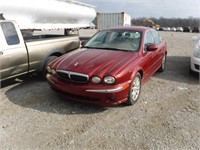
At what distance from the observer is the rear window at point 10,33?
16.0ft

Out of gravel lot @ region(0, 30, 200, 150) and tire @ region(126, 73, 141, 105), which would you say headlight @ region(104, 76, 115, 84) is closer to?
tire @ region(126, 73, 141, 105)

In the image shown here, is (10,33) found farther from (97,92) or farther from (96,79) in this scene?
(97,92)

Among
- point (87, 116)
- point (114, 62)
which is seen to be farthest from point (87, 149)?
point (114, 62)

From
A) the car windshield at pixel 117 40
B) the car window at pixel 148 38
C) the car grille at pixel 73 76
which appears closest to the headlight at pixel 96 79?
the car grille at pixel 73 76

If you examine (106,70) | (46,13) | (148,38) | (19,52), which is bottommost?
(106,70)

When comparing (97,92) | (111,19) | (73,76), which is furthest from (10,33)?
(111,19)

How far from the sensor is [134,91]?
14.8 ft

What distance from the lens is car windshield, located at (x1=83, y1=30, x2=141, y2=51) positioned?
5.04 m

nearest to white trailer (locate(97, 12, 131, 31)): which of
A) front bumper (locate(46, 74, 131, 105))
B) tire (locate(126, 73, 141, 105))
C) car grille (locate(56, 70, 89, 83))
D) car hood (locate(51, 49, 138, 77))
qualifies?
car hood (locate(51, 49, 138, 77))

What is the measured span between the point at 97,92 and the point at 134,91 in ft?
3.13

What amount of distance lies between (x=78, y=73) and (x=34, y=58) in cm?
193

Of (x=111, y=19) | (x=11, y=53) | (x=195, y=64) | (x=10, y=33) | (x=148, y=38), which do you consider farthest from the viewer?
(x=111, y=19)

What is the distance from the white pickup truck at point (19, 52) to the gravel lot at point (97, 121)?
51 centimetres

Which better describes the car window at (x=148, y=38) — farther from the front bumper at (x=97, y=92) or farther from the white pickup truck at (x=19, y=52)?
the white pickup truck at (x=19, y=52)
